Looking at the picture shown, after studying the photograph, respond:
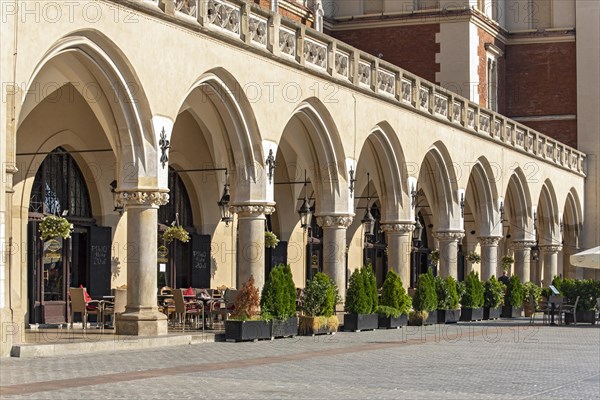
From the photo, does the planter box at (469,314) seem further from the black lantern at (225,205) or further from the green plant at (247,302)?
the green plant at (247,302)

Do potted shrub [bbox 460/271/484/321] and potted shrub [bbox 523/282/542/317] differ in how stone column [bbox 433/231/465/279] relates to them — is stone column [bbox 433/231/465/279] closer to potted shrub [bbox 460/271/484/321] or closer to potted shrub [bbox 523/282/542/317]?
potted shrub [bbox 460/271/484/321]

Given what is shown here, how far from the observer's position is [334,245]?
2819 cm

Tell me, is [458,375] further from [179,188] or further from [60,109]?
[179,188]

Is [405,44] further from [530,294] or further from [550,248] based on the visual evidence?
[530,294]

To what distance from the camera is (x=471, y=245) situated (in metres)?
44.3

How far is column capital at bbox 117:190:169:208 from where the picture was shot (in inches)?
835

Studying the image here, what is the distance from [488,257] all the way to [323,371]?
22412 mm

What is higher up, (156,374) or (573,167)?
(573,167)

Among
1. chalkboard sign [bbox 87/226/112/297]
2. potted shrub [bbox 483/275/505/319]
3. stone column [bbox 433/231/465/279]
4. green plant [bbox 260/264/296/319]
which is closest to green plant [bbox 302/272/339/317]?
green plant [bbox 260/264/296/319]

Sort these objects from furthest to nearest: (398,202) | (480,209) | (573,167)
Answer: (573,167) < (480,209) < (398,202)

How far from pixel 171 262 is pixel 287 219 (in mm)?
5139

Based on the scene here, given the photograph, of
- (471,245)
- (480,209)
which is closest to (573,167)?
(471,245)

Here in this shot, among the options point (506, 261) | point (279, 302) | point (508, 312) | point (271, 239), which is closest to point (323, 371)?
point (279, 302)

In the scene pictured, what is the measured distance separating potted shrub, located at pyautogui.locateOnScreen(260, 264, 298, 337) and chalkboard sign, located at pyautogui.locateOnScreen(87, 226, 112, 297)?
→ 4.38 meters
